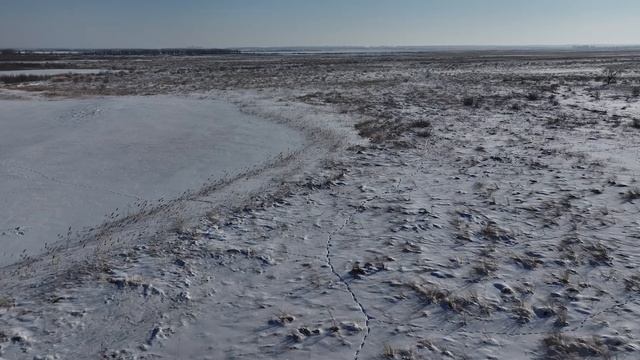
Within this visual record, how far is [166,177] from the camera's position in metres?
11.0

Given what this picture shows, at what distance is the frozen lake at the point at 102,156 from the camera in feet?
28.0

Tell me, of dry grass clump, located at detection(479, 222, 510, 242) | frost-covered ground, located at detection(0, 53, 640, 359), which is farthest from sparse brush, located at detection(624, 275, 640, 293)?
dry grass clump, located at detection(479, 222, 510, 242)

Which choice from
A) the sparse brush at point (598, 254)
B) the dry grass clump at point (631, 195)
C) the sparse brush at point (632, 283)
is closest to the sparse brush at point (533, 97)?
the dry grass clump at point (631, 195)

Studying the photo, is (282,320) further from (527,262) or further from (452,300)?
(527,262)

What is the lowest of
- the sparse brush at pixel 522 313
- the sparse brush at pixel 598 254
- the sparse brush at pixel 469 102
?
the sparse brush at pixel 522 313

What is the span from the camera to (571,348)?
15.8ft

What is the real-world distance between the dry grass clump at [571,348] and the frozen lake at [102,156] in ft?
22.3

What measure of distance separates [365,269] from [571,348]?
2616 mm

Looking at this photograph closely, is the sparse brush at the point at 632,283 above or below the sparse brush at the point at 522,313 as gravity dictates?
above

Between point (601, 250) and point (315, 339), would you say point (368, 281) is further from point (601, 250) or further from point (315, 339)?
point (601, 250)

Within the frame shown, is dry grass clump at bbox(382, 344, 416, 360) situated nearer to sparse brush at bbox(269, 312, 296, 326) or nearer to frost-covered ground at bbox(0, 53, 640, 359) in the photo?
frost-covered ground at bbox(0, 53, 640, 359)

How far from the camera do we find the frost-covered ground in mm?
5047

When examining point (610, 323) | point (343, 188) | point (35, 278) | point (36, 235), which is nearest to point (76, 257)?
point (35, 278)

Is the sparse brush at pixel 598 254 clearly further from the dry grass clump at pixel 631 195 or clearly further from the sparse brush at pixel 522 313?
the dry grass clump at pixel 631 195
